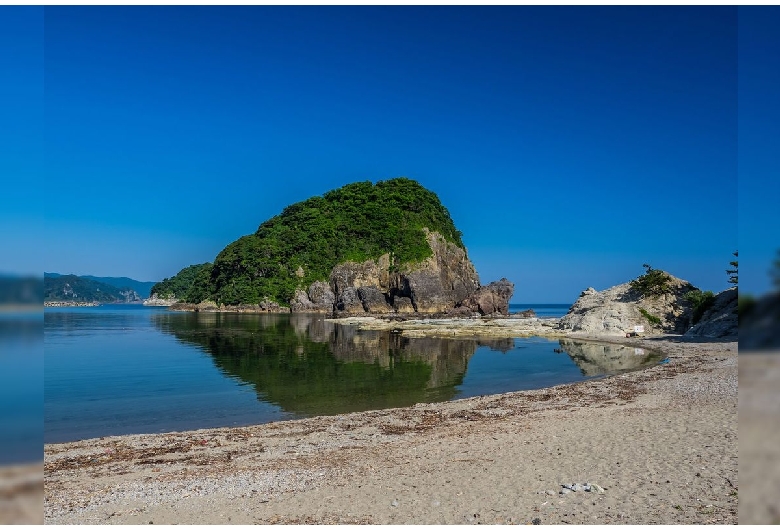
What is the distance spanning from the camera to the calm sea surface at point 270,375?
52.2 ft

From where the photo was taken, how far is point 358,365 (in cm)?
2689

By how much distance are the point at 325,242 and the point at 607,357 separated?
88146mm

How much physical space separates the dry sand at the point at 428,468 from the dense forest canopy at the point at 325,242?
89.3 m

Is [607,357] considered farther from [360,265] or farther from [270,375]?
[360,265]

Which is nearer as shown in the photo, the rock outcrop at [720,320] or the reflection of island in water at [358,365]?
the reflection of island in water at [358,365]

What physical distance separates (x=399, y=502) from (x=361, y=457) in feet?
10.0

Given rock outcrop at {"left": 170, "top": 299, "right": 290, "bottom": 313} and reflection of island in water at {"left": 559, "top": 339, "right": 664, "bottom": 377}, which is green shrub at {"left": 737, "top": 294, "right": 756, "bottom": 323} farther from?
rock outcrop at {"left": 170, "top": 299, "right": 290, "bottom": 313}

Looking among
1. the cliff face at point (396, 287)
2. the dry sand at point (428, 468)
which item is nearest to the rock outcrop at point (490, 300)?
the cliff face at point (396, 287)

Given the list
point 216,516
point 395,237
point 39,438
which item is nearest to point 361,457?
point 216,516

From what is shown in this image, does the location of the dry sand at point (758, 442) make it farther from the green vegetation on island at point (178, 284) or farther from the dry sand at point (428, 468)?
the green vegetation on island at point (178, 284)

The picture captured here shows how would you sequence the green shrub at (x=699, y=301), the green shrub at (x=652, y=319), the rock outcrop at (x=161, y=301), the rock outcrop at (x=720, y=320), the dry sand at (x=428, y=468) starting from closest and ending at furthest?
the dry sand at (x=428, y=468)
the rock outcrop at (x=720, y=320)
the green shrub at (x=699, y=301)
the green shrub at (x=652, y=319)
the rock outcrop at (x=161, y=301)

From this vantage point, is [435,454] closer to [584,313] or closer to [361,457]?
[361,457]

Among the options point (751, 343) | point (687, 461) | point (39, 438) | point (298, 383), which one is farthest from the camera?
point (298, 383)

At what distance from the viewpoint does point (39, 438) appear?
10.4 ft
